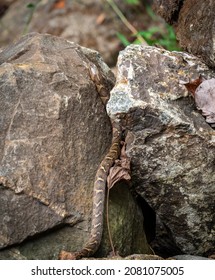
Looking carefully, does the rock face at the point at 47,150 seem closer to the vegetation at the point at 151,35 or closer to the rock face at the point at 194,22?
the rock face at the point at 194,22

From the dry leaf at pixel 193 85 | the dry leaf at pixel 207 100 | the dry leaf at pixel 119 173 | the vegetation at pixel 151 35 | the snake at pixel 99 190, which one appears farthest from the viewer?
the vegetation at pixel 151 35

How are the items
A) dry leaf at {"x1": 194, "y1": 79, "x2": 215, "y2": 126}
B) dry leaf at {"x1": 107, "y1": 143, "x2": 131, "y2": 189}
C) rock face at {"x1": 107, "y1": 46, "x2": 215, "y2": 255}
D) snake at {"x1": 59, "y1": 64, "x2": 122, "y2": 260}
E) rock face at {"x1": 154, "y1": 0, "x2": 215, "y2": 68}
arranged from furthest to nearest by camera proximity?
rock face at {"x1": 154, "y1": 0, "x2": 215, "y2": 68}
dry leaf at {"x1": 194, "y1": 79, "x2": 215, "y2": 126}
dry leaf at {"x1": 107, "y1": 143, "x2": 131, "y2": 189}
rock face at {"x1": 107, "y1": 46, "x2": 215, "y2": 255}
snake at {"x1": 59, "y1": 64, "x2": 122, "y2": 260}

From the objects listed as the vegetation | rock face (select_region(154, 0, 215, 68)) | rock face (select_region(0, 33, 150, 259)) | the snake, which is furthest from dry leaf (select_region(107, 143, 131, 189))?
the vegetation

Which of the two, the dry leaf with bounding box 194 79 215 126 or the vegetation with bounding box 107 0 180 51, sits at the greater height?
the dry leaf with bounding box 194 79 215 126

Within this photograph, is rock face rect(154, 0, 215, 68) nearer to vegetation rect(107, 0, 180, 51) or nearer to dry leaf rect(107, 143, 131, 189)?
dry leaf rect(107, 143, 131, 189)

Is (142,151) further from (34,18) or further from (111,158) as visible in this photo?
(34,18)

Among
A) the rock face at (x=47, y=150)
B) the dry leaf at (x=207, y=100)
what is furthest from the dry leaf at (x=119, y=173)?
the dry leaf at (x=207, y=100)

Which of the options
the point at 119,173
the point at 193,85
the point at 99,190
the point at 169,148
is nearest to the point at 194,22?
the point at 193,85
